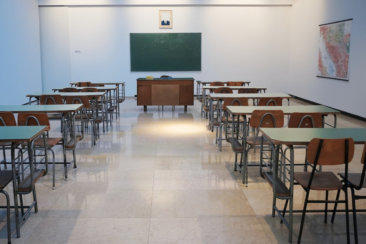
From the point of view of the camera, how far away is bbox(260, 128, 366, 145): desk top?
3123mm

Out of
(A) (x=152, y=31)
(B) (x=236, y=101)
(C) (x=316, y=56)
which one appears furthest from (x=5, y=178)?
(A) (x=152, y=31)

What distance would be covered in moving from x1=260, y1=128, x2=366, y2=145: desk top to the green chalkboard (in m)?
9.76

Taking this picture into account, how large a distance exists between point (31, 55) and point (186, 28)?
16.1 ft

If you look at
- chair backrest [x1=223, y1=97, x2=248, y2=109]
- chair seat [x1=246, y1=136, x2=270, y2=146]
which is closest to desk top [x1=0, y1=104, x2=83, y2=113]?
chair seat [x1=246, y1=136, x2=270, y2=146]

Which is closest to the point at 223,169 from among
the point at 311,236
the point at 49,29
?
the point at 311,236

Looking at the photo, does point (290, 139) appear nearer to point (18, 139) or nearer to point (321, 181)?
point (321, 181)

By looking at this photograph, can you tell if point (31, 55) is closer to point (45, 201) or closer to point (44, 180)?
point (44, 180)

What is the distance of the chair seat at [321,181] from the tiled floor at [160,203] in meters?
0.47

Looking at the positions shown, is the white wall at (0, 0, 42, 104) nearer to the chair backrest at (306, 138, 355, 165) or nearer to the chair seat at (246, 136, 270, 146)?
the chair seat at (246, 136, 270, 146)

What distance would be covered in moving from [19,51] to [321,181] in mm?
9745

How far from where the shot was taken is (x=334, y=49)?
983cm

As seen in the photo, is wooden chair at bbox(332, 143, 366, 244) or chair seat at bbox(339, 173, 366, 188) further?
chair seat at bbox(339, 173, 366, 188)

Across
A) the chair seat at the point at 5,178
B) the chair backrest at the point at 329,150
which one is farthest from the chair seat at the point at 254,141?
the chair seat at the point at 5,178

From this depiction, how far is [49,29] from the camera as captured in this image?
12.9m
